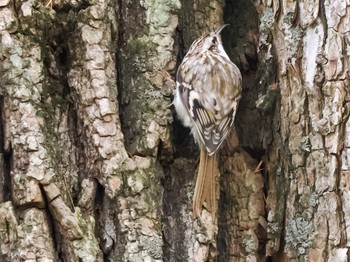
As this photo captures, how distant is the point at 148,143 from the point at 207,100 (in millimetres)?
857

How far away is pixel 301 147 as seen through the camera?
7.84 ft

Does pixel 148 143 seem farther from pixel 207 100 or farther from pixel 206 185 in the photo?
pixel 207 100

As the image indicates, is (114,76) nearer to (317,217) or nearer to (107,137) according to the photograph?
(107,137)

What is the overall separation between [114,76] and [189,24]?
0.41 meters

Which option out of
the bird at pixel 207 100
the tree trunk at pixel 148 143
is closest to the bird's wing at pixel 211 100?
the bird at pixel 207 100

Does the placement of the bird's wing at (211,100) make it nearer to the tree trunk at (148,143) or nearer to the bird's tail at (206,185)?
the bird's tail at (206,185)

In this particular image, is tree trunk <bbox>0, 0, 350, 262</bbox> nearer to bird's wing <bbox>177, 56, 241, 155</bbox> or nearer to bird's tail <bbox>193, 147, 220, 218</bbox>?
bird's tail <bbox>193, 147, 220, 218</bbox>

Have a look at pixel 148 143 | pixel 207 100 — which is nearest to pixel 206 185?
pixel 148 143

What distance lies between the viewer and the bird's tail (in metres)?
2.39

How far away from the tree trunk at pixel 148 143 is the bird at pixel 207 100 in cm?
6

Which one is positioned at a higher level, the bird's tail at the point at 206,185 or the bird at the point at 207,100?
the bird at the point at 207,100

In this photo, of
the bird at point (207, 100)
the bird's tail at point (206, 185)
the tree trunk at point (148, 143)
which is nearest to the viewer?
the tree trunk at point (148, 143)

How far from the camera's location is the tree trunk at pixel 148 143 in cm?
226

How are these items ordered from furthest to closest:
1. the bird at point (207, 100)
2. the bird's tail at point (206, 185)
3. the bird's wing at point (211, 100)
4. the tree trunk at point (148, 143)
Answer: the bird's wing at point (211, 100) → the bird at point (207, 100) → the bird's tail at point (206, 185) → the tree trunk at point (148, 143)
